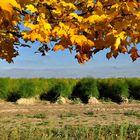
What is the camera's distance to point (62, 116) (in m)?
16.6

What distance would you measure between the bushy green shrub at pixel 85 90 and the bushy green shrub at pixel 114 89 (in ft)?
1.44

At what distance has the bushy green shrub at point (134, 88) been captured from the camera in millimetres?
23609

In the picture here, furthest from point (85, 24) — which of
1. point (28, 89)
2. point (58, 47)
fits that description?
point (28, 89)

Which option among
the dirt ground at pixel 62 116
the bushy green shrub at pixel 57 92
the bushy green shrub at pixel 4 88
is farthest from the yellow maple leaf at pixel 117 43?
the bushy green shrub at pixel 4 88

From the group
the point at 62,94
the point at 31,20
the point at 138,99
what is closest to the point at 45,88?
the point at 62,94

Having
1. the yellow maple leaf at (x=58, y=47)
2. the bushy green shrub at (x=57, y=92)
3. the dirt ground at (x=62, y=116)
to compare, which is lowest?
the dirt ground at (x=62, y=116)

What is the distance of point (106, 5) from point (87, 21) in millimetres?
348

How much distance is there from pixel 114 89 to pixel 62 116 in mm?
7274

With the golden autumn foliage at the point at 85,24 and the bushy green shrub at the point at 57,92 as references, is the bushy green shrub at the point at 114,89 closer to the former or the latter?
the bushy green shrub at the point at 57,92

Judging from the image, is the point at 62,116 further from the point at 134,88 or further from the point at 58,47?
the point at 58,47

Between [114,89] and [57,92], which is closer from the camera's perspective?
[57,92]

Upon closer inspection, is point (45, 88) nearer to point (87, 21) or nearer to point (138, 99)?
point (138, 99)

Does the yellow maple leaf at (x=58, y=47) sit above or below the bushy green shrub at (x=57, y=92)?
below

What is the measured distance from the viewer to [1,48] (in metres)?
6.30
